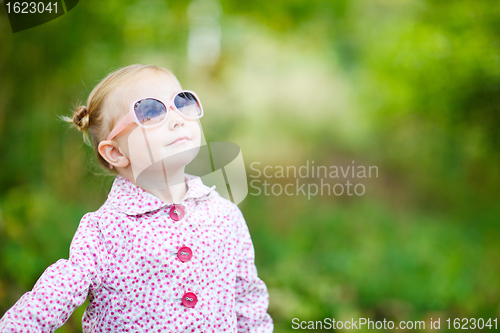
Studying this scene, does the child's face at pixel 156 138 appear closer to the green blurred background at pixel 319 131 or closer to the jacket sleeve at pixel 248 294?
the jacket sleeve at pixel 248 294

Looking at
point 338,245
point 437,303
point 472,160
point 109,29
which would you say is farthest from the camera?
point 472,160

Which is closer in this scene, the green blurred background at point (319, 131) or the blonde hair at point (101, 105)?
the blonde hair at point (101, 105)

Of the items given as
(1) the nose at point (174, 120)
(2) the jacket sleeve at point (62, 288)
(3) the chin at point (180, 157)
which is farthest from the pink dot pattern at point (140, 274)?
(1) the nose at point (174, 120)

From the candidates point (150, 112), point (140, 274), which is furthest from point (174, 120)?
point (140, 274)

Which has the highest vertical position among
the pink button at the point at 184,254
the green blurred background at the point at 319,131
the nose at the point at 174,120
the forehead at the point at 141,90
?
the forehead at the point at 141,90

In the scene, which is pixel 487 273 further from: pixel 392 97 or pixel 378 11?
pixel 378 11

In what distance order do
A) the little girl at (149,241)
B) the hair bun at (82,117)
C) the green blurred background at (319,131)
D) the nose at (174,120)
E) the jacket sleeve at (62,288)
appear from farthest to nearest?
the green blurred background at (319,131)
the hair bun at (82,117)
the nose at (174,120)
the little girl at (149,241)
the jacket sleeve at (62,288)

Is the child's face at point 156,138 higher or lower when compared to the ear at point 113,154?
higher

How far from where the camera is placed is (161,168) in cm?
136

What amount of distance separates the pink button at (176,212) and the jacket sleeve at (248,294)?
225 mm

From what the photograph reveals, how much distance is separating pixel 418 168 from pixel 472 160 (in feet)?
1.97

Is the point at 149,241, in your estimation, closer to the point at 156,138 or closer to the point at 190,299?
the point at 190,299

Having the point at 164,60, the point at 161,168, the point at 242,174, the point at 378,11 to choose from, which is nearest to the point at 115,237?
the point at 161,168

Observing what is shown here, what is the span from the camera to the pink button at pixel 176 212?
136cm
